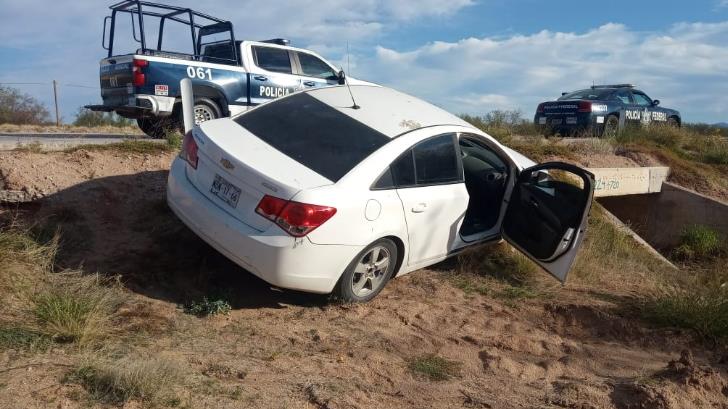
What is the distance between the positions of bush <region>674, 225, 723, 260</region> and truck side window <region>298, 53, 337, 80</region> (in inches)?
260

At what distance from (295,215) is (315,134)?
1.05m

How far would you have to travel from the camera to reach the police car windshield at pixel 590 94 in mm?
16036

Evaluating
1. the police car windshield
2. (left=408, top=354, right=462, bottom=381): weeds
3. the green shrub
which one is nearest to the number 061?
(left=408, top=354, right=462, bottom=381): weeds

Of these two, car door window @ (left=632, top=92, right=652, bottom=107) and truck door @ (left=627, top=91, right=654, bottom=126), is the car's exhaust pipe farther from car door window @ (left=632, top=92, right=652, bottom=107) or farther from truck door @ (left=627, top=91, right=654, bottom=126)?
car door window @ (left=632, top=92, right=652, bottom=107)

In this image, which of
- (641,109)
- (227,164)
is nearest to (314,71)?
(227,164)

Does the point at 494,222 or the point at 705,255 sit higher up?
the point at 494,222

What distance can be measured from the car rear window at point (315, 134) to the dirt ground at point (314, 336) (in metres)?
1.14

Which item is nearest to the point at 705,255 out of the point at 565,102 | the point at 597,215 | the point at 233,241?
the point at 597,215

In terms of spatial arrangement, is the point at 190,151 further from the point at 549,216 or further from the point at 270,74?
the point at 270,74

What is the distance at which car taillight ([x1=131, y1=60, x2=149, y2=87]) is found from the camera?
30.7ft

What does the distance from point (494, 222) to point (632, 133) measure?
28.6ft

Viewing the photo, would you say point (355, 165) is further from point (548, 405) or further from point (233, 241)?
point (548, 405)

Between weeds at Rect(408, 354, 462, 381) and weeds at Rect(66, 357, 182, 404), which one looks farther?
weeds at Rect(408, 354, 462, 381)

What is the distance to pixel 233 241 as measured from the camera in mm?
4723
